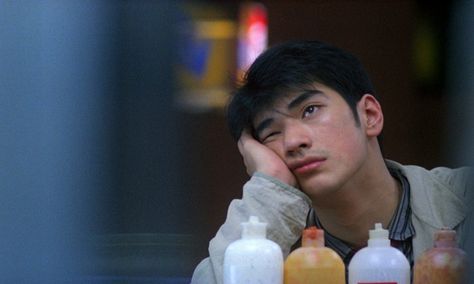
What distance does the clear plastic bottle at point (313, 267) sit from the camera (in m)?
2.17

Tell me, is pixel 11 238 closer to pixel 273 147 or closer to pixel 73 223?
pixel 73 223

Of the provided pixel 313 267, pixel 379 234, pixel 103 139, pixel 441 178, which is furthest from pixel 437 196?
pixel 103 139

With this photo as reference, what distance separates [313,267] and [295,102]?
0.45m

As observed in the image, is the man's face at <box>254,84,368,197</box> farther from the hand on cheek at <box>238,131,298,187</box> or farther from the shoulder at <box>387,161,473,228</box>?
the shoulder at <box>387,161,473,228</box>

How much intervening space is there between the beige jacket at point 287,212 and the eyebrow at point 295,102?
0.14 metres

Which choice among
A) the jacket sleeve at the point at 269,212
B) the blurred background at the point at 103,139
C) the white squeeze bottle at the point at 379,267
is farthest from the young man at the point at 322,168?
the blurred background at the point at 103,139

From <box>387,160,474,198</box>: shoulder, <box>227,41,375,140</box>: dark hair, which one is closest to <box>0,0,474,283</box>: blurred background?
<box>387,160,474,198</box>: shoulder

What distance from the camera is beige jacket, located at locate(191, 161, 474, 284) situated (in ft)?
7.45

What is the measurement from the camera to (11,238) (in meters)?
1.94

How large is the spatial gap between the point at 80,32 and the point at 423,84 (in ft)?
7.50

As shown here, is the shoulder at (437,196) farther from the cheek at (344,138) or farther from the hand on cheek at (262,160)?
the hand on cheek at (262,160)

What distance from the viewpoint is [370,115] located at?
8.73 feet

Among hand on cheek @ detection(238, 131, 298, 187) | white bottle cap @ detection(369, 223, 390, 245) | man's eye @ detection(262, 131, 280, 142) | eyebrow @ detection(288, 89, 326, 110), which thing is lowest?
white bottle cap @ detection(369, 223, 390, 245)

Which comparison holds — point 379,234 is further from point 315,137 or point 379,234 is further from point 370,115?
point 370,115
